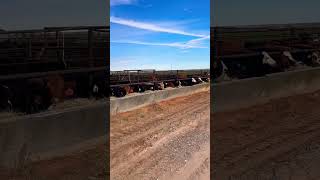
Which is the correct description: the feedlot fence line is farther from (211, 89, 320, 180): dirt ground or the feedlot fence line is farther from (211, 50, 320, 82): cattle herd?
(211, 50, 320, 82): cattle herd

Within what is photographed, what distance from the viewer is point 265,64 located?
663 centimetres

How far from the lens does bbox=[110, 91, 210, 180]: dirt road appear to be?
482 cm

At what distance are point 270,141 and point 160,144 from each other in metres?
1.83

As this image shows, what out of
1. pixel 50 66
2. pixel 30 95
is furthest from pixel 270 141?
pixel 50 66

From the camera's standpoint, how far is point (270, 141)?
5180 mm

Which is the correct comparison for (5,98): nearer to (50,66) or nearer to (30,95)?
(30,95)

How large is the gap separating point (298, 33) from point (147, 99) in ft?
13.1

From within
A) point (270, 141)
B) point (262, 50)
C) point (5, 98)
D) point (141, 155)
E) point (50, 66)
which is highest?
point (262, 50)

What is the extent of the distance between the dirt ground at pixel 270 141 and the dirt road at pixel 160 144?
0.33 meters

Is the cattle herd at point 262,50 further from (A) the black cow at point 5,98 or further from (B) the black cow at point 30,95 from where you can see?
(A) the black cow at point 5,98

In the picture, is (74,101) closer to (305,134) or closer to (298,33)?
(305,134)

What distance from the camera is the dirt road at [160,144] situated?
15.8 ft

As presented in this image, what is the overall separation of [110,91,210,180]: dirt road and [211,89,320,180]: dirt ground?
327 millimetres

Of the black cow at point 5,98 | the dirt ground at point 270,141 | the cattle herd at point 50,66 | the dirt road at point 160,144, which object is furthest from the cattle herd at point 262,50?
the black cow at point 5,98
